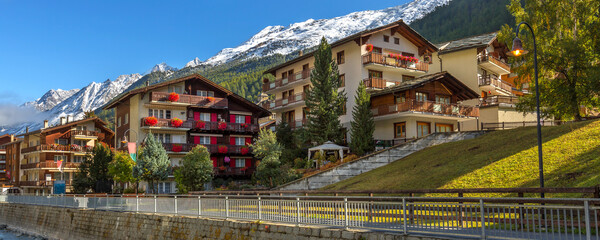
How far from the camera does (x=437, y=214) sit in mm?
11984

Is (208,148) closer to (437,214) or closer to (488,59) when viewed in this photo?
(488,59)

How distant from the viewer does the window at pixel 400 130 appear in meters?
46.2

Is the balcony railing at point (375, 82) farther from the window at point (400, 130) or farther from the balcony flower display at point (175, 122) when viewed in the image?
the balcony flower display at point (175, 122)

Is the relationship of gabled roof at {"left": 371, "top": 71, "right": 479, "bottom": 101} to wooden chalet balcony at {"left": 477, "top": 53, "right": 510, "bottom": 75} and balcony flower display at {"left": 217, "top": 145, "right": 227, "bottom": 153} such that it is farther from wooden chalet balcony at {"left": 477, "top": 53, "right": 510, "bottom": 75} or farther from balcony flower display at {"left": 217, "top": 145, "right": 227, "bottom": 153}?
balcony flower display at {"left": 217, "top": 145, "right": 227, "bottom": 153}

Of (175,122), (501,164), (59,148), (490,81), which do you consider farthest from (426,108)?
(59,148)

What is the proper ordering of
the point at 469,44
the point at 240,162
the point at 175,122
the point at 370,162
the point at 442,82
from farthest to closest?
1. the point at 240,162
2. the point at 469,44
3. the point at 175,122
4. the point at 442,82
5. the point at 370,162

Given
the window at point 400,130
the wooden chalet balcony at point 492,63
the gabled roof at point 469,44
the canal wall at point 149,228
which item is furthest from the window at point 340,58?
the canal wall at point 149,228

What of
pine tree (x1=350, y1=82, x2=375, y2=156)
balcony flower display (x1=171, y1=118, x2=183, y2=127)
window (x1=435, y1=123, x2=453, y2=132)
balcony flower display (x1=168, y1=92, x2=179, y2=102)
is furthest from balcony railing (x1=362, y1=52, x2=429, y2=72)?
balcony flower display (x1=171, y1=118, x2=183, y2=127)

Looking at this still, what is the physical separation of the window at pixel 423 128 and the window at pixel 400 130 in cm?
135

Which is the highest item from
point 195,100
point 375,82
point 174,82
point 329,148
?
point 174,82

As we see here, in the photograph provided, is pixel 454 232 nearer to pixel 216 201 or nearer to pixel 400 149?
pixel 216 201

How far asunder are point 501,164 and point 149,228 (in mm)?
18229

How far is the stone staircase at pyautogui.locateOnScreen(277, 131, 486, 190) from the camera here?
3534cm

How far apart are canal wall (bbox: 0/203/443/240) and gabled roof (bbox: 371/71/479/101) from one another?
→ 2666cm
